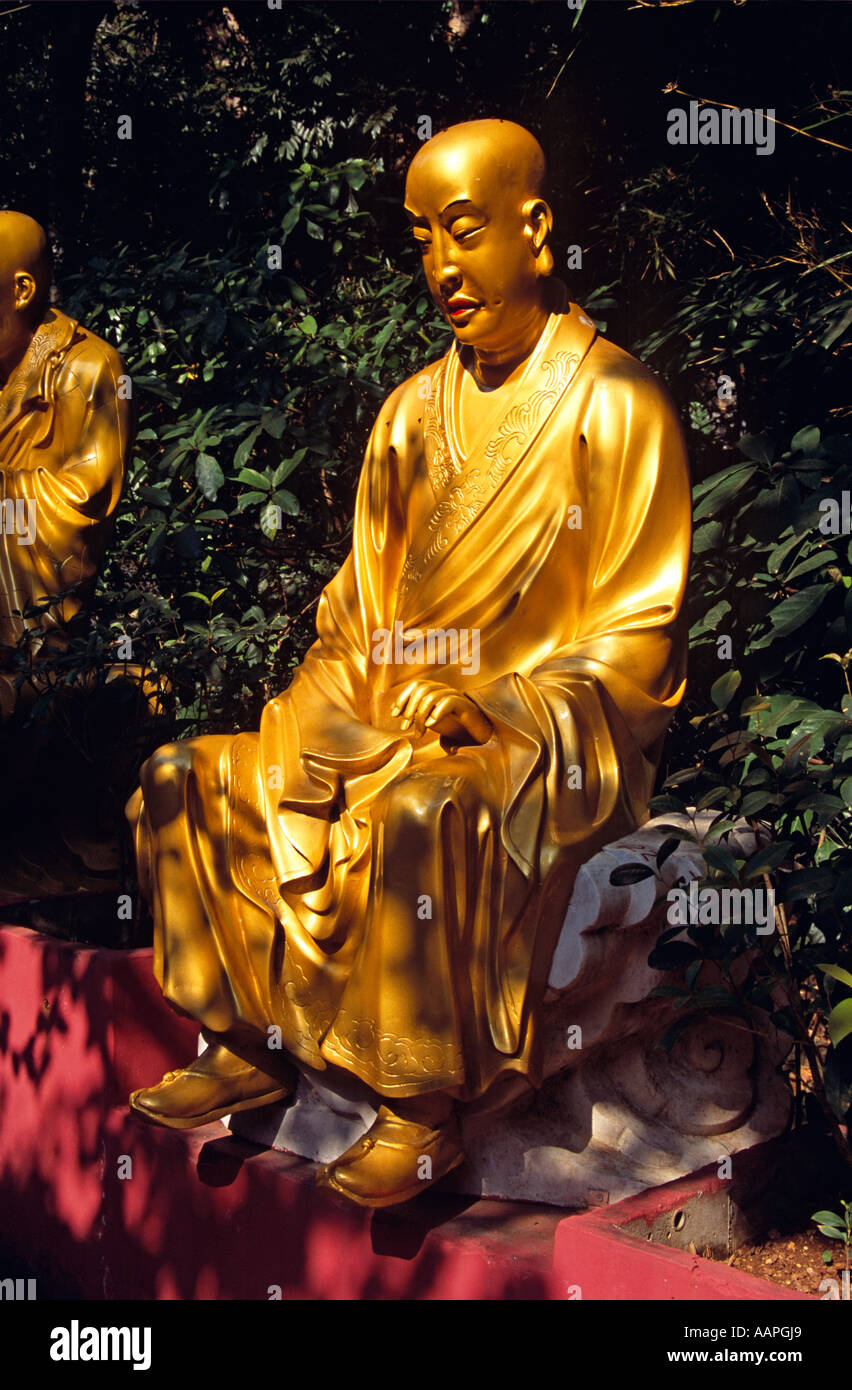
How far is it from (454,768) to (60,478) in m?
2.02

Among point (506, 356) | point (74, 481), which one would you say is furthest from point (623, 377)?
point (74, 481)

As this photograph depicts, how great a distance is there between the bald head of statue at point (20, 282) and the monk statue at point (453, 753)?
1.64 metres

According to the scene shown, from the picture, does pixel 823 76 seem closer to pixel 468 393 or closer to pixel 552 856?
pixel 468 393

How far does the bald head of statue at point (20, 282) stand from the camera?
4.08 m

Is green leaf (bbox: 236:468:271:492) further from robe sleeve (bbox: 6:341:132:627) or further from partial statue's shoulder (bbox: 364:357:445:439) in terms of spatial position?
partial statue's shoulder (bbox: 364:357:445:439)

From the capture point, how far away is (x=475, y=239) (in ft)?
9.14

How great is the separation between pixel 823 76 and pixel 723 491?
1.72 m

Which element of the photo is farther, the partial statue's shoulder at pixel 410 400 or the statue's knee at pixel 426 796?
the partial statue's shoulder at pixel 410 400

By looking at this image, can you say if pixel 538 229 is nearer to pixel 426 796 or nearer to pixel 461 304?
pixel 461 304

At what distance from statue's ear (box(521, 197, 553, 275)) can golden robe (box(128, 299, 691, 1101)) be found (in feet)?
0.49

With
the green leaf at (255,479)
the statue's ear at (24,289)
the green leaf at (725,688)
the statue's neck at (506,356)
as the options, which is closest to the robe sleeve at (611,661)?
the green leaf at (725,688)

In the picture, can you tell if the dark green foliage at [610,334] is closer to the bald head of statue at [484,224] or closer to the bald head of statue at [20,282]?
the bald head of statue at [20,282]

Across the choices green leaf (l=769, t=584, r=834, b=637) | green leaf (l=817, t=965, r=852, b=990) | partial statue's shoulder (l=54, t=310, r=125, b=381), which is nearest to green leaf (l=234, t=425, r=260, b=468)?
partial statue's shoulder (l=54, t=310, r=125, b=381)

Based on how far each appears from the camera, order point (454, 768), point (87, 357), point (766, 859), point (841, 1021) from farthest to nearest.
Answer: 1. point (87, 357)
2. point (454, 768)
3. point (766, 859)
4. point (841, 1021)
